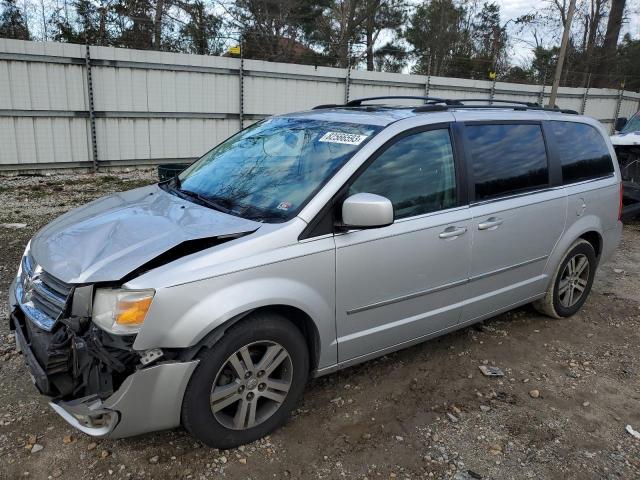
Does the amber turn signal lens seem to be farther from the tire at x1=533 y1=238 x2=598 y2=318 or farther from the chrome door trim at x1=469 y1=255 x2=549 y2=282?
the tire at x1=533 y1=238 x2=598 y2=318

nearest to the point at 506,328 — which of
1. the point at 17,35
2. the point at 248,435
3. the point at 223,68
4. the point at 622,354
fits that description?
the point at 622,354

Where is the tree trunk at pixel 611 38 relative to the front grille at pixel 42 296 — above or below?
above

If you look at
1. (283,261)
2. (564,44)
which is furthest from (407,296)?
(564,44)

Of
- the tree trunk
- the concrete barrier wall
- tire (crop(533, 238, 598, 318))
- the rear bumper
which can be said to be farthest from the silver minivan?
the tree trunk

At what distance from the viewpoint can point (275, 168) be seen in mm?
3193

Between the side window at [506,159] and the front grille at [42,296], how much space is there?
2562 mm

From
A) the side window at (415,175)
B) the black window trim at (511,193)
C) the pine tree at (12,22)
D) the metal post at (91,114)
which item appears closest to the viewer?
the side window at (415,175)

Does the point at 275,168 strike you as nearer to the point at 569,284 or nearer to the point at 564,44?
the point at 569,284

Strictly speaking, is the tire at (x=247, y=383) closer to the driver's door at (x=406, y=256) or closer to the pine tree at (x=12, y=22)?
the driver's door at (x=406, y=256)

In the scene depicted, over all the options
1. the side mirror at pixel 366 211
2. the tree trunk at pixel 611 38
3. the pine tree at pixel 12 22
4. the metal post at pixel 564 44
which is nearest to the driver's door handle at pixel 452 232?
the side mirror at pixel 366 211

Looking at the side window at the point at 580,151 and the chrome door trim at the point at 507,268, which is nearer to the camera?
the chrome door trim at the point at 507,268

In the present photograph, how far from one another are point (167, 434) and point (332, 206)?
152 centimetres

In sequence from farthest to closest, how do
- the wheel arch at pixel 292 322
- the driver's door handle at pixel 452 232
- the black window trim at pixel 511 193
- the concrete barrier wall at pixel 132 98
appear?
1. the concrete barrier wall at pixel 132 98
2. the black window trim at pixel 511 193
3. the driver's door handle at pixel 452 232
4. the wheel arch at pixel 292 322

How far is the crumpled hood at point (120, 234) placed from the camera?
2422mm
